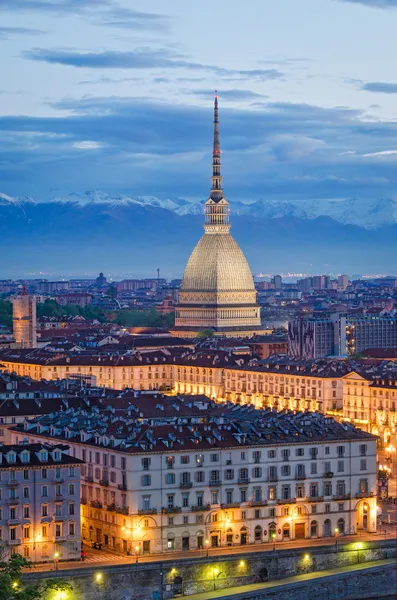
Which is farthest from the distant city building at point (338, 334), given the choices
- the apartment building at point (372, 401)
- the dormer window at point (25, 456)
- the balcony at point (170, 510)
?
the dormer window at point (25, 456)

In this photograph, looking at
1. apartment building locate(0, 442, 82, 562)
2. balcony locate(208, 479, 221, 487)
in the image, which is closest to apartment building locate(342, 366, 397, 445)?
balcony locate(208, 479, 221, 487)

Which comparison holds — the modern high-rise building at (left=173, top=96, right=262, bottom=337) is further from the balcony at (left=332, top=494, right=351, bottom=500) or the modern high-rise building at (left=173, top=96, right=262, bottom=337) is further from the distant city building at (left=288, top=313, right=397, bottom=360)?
the balcony at (left=332, top=494, right=351, bottom=500)

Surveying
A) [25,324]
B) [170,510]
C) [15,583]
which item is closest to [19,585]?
[15,583]

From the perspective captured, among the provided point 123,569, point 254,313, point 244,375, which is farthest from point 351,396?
point 254,313

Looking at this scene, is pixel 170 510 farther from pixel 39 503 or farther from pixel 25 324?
pixel 25 324

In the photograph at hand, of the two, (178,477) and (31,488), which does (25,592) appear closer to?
(31,488)
